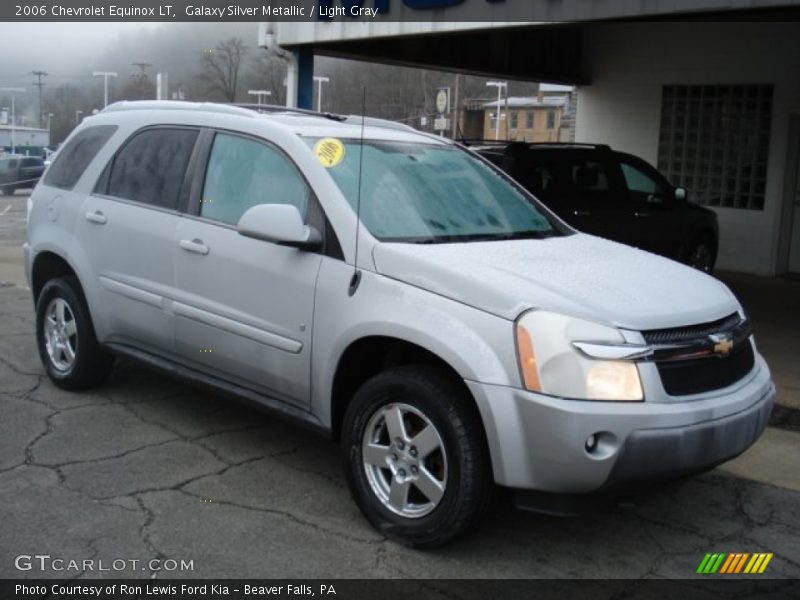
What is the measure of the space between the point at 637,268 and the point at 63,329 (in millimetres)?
3641

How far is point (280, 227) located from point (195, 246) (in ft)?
2.65

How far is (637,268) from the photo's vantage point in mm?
4223

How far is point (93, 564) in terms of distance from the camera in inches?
140

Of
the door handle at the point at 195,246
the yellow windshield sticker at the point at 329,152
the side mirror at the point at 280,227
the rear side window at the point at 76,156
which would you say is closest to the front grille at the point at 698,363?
the side mirror at the point at 280,227

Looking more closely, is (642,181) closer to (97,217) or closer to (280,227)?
(97,217)

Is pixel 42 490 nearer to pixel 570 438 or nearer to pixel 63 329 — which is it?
pixel 63 329

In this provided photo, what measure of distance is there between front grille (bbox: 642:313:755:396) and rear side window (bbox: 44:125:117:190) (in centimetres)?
374

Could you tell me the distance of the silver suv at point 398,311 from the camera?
345 centimetres

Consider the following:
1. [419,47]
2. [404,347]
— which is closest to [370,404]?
[404,347]

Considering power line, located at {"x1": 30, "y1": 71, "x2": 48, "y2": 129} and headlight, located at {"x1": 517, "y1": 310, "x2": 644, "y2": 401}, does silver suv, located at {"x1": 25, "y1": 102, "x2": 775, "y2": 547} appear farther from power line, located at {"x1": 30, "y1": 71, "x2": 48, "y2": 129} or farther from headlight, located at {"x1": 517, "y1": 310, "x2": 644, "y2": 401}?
power line, located at {"x1": 30, "y1": 71, "x2": 48, "y2": 129}

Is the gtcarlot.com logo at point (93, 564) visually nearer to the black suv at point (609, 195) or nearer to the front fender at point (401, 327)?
the front fender at point (401, 327)

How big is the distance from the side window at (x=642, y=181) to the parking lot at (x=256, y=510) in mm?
4963

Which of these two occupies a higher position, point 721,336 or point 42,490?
point 721,336
